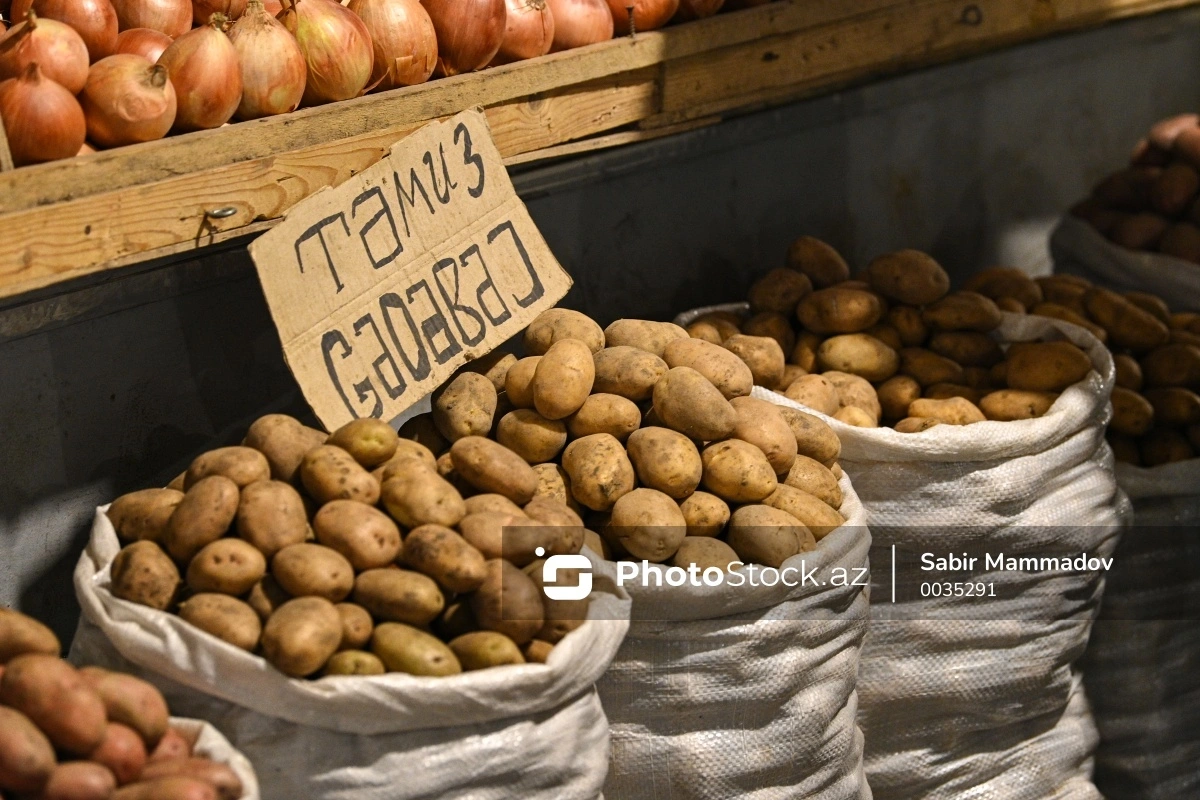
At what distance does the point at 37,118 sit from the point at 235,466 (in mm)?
485

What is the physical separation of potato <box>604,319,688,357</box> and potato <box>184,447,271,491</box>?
2.08 ft

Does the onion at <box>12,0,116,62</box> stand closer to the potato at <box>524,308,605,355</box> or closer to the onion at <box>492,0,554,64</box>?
the onion at <box>492,0,554,64</box>

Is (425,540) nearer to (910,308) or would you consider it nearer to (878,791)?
(878,791)

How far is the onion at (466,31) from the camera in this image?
1.97 metres

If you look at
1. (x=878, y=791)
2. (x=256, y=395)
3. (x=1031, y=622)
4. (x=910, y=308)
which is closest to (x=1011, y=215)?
(x=910, y=308)

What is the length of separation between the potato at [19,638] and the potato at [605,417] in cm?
77

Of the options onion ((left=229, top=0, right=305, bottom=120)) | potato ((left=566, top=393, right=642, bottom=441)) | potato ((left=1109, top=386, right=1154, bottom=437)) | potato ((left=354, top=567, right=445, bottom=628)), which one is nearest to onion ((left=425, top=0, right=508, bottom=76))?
onion ((left=229, top=0, right=305, bottom=120))

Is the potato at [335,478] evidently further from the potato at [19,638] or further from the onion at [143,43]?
the onion at [143,43]

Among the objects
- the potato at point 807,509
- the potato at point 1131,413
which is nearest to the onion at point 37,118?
the potato at point 807,509

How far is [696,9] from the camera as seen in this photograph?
236 centimetres

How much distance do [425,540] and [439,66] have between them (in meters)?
0.91

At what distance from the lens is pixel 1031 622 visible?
6.96ft

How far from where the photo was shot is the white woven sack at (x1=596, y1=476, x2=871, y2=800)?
5.52ft

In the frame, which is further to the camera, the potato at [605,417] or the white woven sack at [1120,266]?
the white woven sack at [1120,266]
